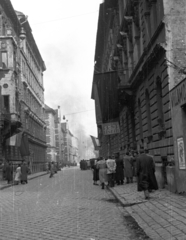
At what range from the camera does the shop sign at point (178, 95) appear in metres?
10.9

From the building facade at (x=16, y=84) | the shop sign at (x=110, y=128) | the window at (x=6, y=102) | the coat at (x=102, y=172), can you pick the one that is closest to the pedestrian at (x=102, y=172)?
the coat at (x=102, y=172)

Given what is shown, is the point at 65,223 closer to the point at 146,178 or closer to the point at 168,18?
the point at 146,178

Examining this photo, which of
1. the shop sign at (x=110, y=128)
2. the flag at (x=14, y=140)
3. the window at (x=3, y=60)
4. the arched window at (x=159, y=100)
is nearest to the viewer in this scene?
the arched window at (x=159, y=100)

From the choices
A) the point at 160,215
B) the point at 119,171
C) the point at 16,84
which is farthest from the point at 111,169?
the point at 16,84

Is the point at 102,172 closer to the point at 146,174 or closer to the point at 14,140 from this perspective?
the point at 146,174

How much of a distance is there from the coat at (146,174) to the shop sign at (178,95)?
206cm

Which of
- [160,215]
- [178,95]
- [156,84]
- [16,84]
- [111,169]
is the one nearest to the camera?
[160,215]

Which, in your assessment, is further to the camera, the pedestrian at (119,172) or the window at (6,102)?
the window at (6,102)

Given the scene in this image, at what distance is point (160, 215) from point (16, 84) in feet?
102

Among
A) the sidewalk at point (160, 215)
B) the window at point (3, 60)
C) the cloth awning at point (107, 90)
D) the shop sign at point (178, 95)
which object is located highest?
the window at point (3, 60)

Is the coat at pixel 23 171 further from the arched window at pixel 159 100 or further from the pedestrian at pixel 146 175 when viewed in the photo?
the pedestrian at pixel 146 175

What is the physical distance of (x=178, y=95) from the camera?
1154 cm

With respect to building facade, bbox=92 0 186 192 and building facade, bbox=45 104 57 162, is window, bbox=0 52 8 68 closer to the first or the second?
building facade, bbox=92 0 186 192

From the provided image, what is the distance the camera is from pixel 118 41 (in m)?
25.8
